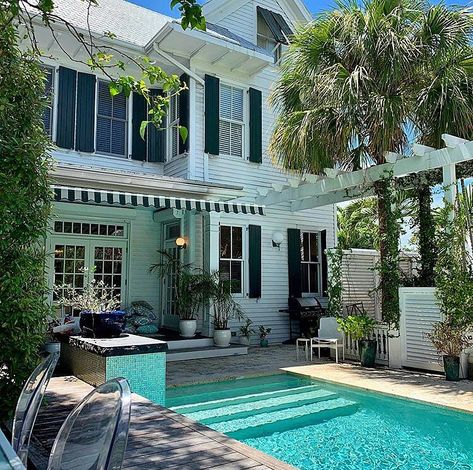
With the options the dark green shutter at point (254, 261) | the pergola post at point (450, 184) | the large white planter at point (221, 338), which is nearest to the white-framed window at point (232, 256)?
the dark green shutter at point (254, 261)

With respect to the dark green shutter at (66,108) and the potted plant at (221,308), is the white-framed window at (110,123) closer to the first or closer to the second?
the dark green shutter at (66,108)

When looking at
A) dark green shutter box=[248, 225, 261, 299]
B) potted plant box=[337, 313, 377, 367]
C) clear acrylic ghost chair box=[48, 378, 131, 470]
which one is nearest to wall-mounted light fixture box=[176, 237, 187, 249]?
dark green shutter box=[248, 225, 261, 299]

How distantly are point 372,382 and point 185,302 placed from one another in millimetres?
4971

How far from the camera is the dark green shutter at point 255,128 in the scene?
13.5m

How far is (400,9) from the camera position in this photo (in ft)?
31.0

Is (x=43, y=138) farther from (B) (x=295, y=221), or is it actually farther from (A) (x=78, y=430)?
(B) (x=295, y=221)

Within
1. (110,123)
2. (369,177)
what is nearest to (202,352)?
(369,177)

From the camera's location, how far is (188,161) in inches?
474

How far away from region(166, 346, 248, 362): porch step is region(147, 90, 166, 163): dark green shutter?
5.25 m

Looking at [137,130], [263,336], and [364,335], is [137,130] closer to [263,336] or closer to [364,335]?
[263,336]

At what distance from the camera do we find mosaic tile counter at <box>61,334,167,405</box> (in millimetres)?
6051

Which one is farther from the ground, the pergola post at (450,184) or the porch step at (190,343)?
the pergola post at (450,184)

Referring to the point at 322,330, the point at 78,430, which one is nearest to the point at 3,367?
the point at 78,430

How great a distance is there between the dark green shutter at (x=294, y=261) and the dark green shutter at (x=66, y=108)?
21.9 feet
